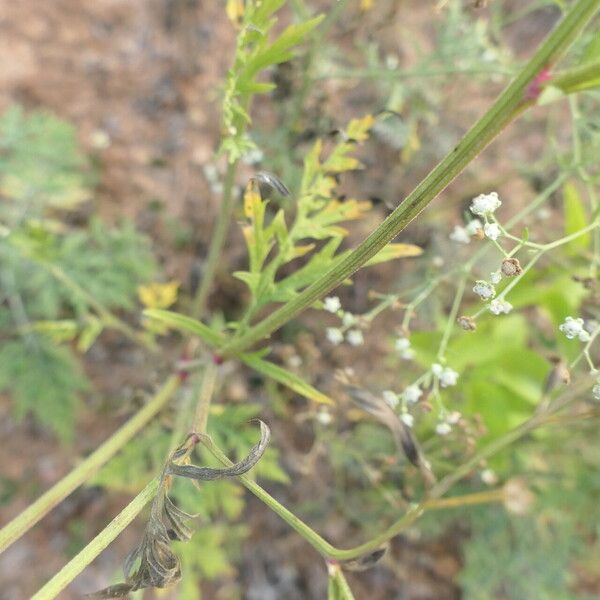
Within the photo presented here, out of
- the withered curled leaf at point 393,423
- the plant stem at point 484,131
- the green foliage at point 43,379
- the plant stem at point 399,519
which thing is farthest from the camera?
the green foliage at point 43,379

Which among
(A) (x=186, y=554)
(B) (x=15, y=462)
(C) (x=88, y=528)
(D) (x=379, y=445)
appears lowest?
(C) (x=88, y=528)

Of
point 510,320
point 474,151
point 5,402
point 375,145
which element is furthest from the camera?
point 375,145

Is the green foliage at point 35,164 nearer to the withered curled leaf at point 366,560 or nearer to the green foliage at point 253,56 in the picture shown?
the green foliage at point 253,56

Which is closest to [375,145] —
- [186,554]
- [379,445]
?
[379,445]

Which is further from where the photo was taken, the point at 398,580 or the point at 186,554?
the point at 398,580

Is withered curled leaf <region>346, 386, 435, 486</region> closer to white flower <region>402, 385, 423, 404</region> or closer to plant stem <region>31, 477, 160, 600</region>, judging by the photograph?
white flower <region>402, 385, 423, 404</region>

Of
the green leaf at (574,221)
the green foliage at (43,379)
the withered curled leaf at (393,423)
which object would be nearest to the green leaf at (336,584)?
the withered curled leaf at (393,423)

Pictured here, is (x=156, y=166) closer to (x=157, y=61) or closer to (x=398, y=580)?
(x=157, y=61)
